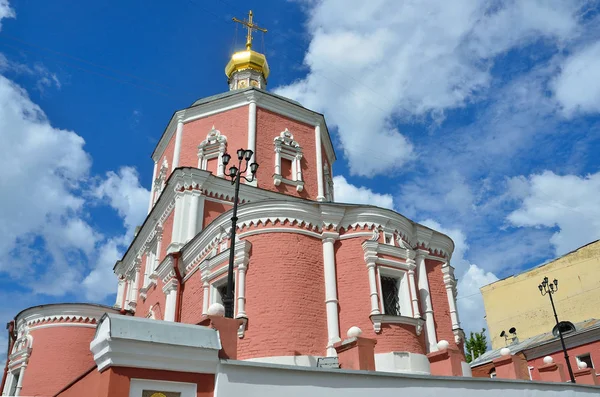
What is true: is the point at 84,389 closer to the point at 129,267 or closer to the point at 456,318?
the point at 456,318

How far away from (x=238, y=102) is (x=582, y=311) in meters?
20.2

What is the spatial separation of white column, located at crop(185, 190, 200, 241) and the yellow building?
2072 cm

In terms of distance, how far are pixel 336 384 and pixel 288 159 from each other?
12907mm

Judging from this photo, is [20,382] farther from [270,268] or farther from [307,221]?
[307,221]

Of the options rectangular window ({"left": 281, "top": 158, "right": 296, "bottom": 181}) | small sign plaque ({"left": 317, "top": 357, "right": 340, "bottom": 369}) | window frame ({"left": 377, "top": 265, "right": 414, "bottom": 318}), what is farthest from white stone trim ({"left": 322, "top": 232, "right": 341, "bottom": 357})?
rectangular window ({"left": 281, "top": 158, "right": 296, "bottom": 181})

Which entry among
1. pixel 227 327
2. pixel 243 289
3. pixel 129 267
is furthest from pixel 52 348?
pixel 227 327

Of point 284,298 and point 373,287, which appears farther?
point 373,287

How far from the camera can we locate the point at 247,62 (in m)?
23.5

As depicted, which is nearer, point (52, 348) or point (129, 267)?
point (52, 348)

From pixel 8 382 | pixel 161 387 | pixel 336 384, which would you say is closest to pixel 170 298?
pixel 336 384

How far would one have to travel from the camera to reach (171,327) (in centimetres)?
561

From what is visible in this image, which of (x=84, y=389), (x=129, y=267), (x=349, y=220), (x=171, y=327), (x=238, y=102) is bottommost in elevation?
(x=84, y=389)

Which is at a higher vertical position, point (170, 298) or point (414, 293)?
point (170, 298)

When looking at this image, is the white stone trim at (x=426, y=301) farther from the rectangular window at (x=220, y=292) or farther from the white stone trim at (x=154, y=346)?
the white stone trim at (x=154, y=346)
